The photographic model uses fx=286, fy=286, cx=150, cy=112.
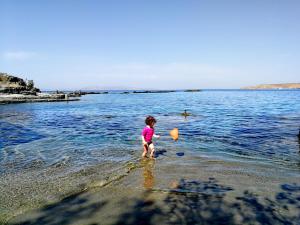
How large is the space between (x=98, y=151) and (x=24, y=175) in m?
4.72

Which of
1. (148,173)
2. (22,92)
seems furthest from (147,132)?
(22,92)

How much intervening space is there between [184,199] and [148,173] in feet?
9.60

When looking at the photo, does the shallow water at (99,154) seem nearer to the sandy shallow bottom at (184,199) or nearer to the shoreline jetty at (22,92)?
the sandy shallow bottom at (184,199)

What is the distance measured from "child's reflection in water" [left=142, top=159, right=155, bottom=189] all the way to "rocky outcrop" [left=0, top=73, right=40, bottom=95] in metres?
83.8

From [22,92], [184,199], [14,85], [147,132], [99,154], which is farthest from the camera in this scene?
[14,85]

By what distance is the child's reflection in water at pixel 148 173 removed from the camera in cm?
957

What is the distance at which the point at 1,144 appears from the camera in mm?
17406

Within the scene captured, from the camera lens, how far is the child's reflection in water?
957 centimetres

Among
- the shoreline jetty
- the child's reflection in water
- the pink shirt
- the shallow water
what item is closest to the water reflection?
the child's reflection in water

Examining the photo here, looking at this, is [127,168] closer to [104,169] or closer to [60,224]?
[104,169]

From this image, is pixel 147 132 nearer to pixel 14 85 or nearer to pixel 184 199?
pixel 184 199

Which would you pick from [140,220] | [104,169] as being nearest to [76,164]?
[104,169]

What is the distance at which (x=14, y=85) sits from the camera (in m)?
95.0

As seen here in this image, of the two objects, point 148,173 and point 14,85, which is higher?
point 14,85
